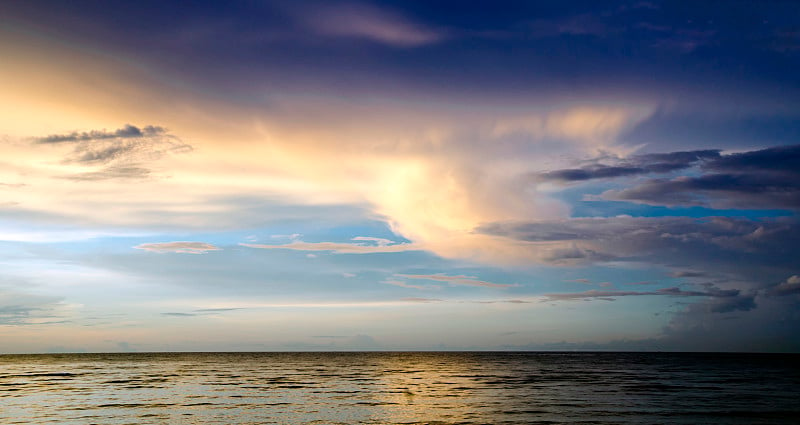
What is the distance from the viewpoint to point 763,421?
38.2 m

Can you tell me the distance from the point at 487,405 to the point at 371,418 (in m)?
11.9

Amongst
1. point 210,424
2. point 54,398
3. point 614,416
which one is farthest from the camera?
point 54,398

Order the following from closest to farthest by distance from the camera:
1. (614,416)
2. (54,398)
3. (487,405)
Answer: (614,416)
(487,405)
(54,398)

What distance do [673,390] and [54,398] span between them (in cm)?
6137

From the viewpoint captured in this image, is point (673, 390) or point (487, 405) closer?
point (487, 405)

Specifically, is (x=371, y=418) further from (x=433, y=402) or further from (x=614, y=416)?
(x=614, y=416)

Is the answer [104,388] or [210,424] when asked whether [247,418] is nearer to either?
[210,424]

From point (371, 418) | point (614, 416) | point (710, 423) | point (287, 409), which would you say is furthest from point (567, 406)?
point (287, 409)

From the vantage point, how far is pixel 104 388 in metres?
63.4

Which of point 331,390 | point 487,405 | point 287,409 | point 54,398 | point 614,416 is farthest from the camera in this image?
point 331,390

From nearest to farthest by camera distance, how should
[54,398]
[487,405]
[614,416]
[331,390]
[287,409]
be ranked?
[614,416]
[287,409]
[487,405]
[54,398]
[331,390]

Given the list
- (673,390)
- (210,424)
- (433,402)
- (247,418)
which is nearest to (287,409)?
(247,418)

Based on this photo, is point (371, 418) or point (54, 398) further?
point (54, 398)

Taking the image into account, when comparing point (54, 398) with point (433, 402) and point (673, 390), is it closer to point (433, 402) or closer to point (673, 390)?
point (433, 402)
